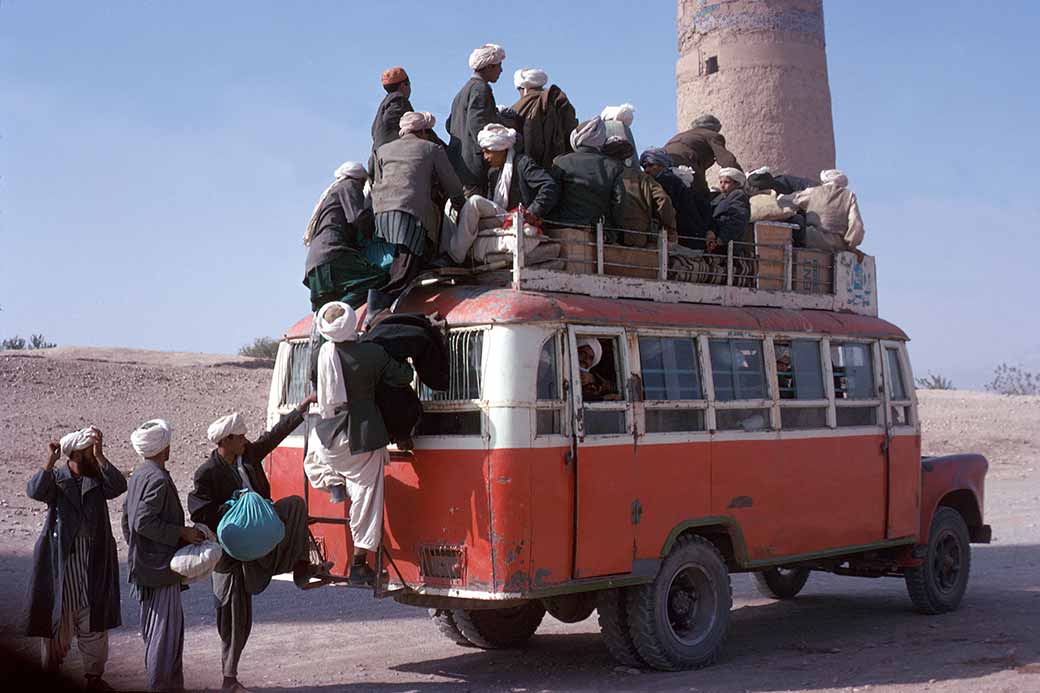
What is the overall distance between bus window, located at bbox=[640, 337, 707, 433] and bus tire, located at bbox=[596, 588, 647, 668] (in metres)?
1.09

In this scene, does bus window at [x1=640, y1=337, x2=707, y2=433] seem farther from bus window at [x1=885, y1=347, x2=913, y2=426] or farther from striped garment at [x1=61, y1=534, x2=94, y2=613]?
striped garment at [x1=61, y1=534, x2=94, y2=613]

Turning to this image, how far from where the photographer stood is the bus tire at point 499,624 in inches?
360

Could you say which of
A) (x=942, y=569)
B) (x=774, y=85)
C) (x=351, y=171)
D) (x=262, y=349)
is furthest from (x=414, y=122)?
(x=262, y=349)

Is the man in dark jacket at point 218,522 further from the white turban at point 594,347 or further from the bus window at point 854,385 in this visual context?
the bus window at point 854,385

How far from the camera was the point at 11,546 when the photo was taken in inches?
560

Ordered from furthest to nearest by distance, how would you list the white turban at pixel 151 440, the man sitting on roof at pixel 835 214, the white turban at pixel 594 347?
1. the man sitting on roof at pixel 835 214
2. the white turban at pixel 594 347
3. the white turban at pixel 151 440

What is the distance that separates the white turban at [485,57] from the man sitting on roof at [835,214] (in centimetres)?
308

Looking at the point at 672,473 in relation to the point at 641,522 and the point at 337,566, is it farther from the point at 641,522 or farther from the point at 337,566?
the point at 337,566

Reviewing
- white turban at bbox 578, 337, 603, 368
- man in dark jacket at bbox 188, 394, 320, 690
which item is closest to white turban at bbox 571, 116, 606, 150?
white turban at bbox 578, 337, 603, 368

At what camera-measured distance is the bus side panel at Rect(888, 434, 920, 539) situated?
33.0ft

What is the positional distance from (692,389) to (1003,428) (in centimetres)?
2299

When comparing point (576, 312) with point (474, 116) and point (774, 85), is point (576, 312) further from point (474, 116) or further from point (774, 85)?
point (774, 85)

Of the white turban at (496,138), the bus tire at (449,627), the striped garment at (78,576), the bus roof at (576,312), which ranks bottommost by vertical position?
the bus tire at (449,627)

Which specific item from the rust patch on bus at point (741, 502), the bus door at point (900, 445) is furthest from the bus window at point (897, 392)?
the rust patch on bus at point (741, 502)
